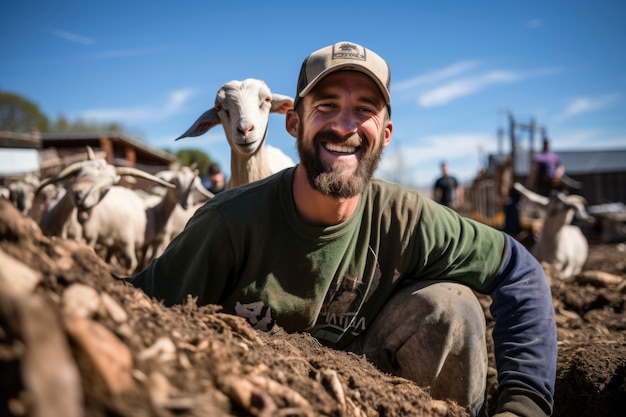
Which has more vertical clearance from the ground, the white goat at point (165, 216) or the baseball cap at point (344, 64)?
the baseball cap at point (344, 64)

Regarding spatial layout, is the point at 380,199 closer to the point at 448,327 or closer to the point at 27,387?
the point at 448,327

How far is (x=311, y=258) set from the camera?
9.12ft

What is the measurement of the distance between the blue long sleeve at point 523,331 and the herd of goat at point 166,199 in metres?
2.83

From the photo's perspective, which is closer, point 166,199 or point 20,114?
point 166,199

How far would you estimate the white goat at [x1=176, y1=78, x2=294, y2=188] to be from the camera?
500 cm

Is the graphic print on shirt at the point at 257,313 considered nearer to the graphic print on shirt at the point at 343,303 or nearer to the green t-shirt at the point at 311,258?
the green t-shirt at the point at 311,258

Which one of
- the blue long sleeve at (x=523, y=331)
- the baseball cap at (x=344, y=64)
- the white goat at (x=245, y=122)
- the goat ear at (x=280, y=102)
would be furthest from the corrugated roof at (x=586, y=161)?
the baseball cap at (x=344, y=64)

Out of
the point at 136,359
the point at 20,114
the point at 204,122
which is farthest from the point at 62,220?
the point at 20,114

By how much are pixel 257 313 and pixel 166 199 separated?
266 inches

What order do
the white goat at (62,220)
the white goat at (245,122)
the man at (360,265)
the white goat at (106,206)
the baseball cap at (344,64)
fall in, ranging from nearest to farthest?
the man at (360,265), the baseball cap at (344,64), the white goat at (245,122), the white goat at (106,206), the white goat at (62,220)

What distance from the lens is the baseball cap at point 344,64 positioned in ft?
9.23

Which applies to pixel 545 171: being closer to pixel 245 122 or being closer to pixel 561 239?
pixel 561 239

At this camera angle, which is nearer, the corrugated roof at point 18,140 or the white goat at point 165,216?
the white goat at point 165,216

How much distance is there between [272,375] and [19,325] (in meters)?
0.87
